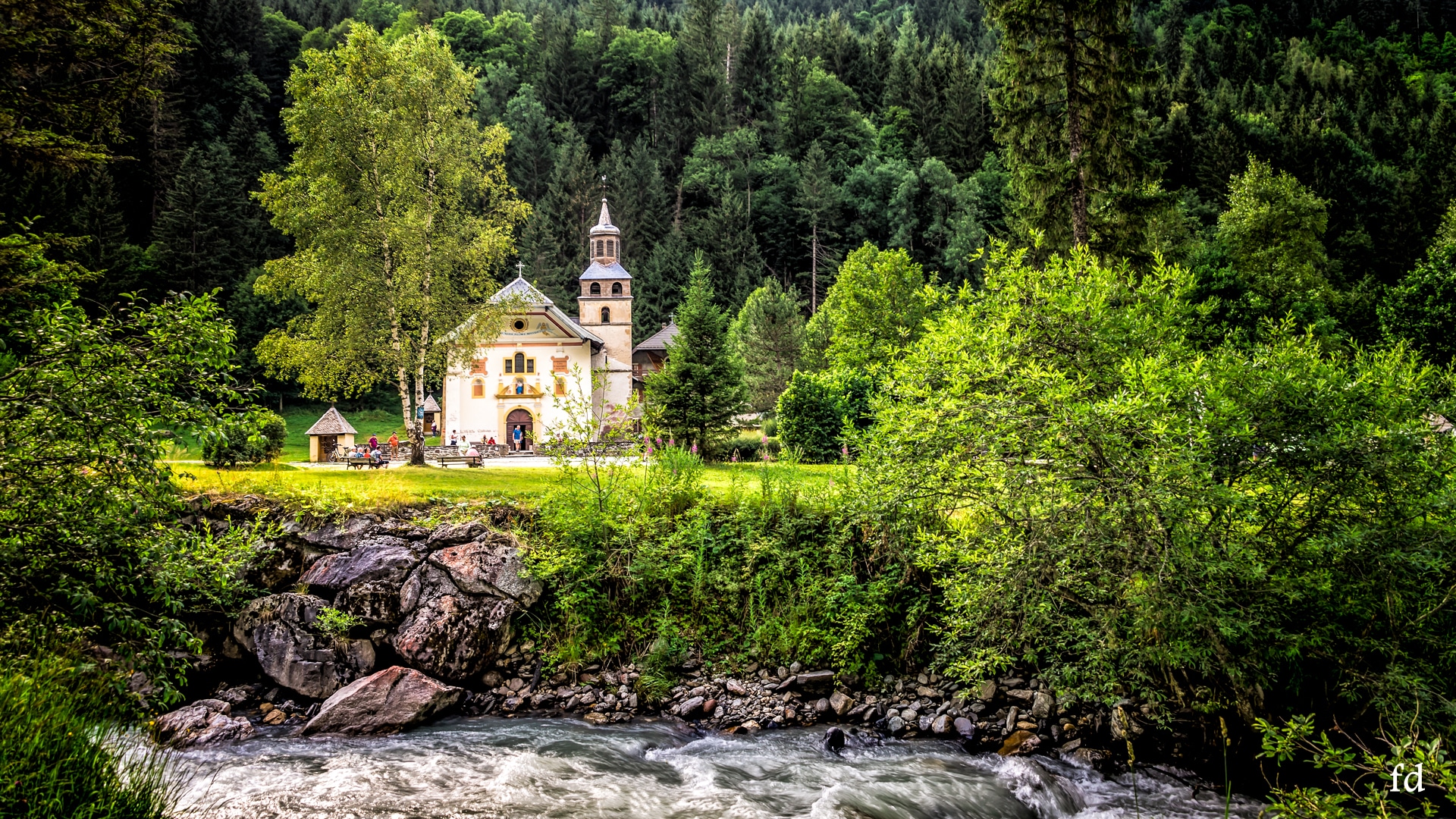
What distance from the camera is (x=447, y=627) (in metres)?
13.1

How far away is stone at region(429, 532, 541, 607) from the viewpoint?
44.5ft

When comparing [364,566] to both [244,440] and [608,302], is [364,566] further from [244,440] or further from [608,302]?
[608,302]

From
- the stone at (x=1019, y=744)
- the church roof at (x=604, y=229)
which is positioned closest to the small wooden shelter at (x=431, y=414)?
the church roof at (x=604, y=229)

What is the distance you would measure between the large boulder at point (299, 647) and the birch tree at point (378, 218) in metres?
9.18

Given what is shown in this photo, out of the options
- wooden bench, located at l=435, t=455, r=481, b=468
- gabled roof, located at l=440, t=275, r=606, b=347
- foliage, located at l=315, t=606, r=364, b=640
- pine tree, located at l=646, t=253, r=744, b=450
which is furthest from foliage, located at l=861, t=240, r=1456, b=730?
wooden bench, located at l=435, t=455, r=481, b=468

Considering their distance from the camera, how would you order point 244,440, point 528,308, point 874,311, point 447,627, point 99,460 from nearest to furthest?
point 99,460, point 447,627, point 244,440, point 528,308, point 874,311

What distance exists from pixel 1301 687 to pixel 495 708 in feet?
36.3

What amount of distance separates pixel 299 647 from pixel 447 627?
2.26m

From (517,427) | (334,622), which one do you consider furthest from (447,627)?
(517,427)

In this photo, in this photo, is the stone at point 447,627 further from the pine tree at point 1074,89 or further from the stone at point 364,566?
the pine tree at point 1074,89

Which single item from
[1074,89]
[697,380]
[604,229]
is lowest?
[697,380]

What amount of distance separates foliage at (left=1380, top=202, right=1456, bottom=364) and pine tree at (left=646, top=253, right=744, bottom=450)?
24071 millimetres

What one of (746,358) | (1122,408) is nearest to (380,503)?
(1122,408)

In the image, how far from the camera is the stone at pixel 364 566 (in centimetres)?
1348
